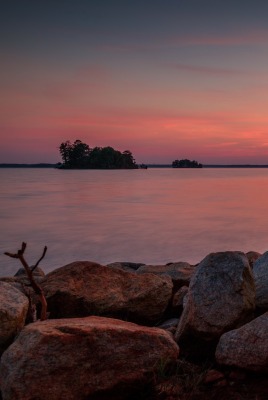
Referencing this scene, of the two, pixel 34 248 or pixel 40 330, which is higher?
pixel 40 330

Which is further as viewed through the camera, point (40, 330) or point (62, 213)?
point (62, 213)

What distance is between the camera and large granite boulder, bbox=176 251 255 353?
Answer: 5.82 meters

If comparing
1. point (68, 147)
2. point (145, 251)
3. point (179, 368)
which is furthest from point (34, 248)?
point (68, 147)

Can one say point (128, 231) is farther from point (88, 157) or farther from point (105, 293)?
point (88, 157)

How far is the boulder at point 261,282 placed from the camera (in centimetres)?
661

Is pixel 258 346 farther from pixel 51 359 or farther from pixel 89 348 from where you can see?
pixel 51 359

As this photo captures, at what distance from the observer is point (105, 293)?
720 cm

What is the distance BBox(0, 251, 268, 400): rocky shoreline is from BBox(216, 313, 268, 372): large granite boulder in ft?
0.03

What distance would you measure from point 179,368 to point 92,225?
21.0 metres

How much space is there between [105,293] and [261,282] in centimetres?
234

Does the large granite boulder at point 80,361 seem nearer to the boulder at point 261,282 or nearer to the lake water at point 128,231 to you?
the boulder at point 261,282

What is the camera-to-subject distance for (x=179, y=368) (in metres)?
5.34

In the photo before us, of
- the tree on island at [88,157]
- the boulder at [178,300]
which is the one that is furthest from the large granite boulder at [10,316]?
the tree on island at [88,157]

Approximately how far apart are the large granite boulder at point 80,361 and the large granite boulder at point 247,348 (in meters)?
0.60
